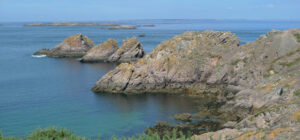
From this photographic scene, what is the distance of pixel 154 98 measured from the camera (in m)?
56.6

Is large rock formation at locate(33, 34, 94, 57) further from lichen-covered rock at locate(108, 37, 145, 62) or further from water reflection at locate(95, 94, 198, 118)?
water reflection at locate(95, 94, 198, 118)

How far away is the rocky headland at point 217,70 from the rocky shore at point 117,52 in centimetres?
3128

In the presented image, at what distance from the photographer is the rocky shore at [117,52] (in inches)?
3947

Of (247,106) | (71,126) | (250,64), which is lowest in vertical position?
(71,126)

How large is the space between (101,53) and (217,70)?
52.4m

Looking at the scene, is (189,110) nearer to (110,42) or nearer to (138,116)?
(138,116)

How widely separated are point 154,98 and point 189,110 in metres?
9.89

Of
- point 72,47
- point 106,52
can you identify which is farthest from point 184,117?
point 72,47

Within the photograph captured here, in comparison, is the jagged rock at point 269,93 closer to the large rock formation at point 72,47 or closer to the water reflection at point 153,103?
the water reflection at point 153,103

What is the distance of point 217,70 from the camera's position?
60.3 meters

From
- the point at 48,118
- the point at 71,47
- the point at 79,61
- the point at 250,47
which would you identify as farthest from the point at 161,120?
the point at 71,47

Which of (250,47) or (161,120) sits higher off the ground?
(250,47)

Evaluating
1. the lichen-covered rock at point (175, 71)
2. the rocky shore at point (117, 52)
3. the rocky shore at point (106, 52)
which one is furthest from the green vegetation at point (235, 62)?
the rocky shore at point (117, 52)

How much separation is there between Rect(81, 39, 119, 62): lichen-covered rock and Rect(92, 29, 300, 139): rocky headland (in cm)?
3792
